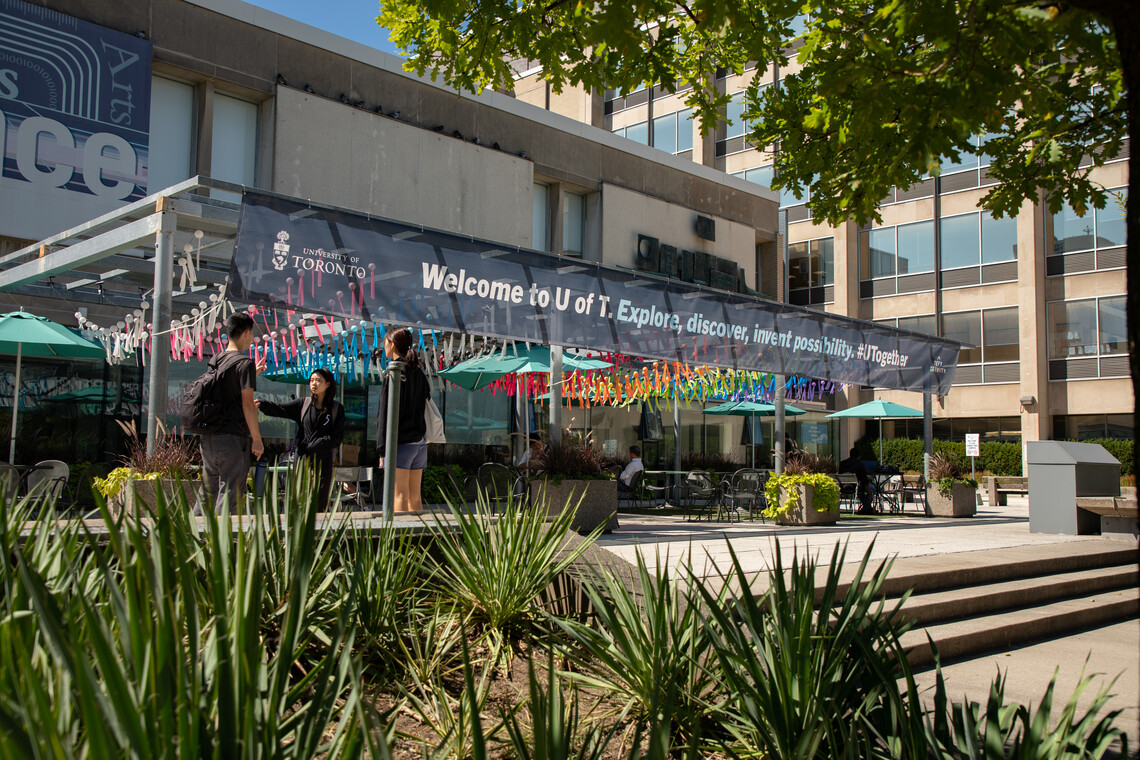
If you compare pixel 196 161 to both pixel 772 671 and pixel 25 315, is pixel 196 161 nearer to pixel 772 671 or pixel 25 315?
pixel 25 315

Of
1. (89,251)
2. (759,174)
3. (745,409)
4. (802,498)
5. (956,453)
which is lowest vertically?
(802,498)

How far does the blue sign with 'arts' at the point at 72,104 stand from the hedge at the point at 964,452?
25.1 metres

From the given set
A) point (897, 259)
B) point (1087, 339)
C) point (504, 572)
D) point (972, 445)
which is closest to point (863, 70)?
point (504, 572)

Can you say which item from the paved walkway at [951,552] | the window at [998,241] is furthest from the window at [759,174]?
the paved walkway at [951,552]

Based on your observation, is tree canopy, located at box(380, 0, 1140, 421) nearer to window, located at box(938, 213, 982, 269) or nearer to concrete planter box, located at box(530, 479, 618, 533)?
concrete planter box, located at box(530, 479, 618, 533)

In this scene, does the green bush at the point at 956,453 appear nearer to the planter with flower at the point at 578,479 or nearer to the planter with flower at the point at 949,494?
the planter with flower at the point at 949,494

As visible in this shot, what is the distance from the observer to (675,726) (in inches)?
149

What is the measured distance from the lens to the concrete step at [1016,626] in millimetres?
5684

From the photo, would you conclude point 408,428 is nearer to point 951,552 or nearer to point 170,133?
point 951,552

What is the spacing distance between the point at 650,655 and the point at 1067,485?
1036 centimetres

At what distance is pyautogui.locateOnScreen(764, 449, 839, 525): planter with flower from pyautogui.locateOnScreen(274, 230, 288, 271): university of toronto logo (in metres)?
8.14

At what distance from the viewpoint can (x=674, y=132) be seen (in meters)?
41.1

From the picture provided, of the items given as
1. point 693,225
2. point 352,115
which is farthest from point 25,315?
point 693,225

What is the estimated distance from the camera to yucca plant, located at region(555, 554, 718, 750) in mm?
3705
